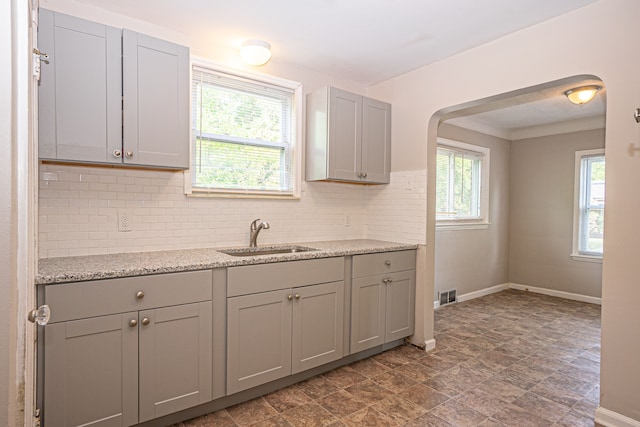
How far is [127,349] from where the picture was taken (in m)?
1.85

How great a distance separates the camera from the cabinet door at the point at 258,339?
7.23 ft

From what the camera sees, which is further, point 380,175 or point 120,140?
point 380,175

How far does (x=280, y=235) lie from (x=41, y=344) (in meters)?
1.81

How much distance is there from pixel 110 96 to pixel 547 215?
5.64m

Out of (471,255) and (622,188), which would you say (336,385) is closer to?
(622,188)

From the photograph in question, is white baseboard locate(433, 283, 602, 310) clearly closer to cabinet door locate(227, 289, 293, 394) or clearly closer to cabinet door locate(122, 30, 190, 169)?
cabinet door locate(227, 289, 293, 394)

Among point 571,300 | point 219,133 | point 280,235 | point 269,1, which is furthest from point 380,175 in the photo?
point 571,300

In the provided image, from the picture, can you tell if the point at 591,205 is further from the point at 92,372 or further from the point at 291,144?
the point at 92,372

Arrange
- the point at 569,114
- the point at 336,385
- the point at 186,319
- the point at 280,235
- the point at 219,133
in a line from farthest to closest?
1. the point at 569,114
2. the point at 280,235
3. the point at 219,133
4. the point at 336,385
5. the point at 186,319

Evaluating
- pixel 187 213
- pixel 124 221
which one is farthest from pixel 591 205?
pixel 124 221

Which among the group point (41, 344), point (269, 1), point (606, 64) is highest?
point (269, 1)

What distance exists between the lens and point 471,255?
198 inches

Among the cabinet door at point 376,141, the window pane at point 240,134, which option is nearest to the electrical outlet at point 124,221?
the window pane at point 240,134

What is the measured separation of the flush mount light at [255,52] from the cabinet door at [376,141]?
3.21 feet
